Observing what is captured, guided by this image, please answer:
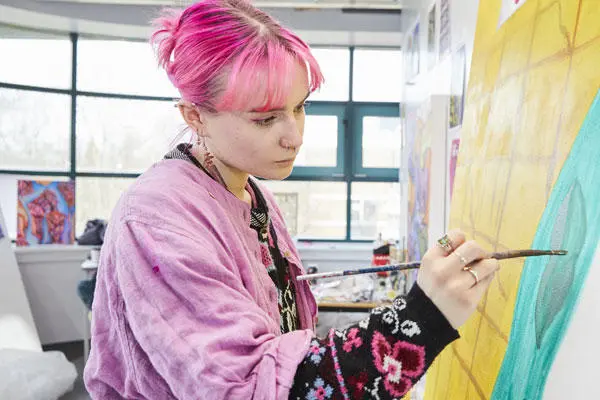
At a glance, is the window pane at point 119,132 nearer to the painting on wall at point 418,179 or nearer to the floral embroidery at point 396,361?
the painting on wall at point 418,179

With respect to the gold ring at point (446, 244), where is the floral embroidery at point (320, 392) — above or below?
below

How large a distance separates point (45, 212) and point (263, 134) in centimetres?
408

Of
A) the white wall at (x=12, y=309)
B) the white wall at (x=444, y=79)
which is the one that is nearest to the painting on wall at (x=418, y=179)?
the white wall at (x=444, y=79)

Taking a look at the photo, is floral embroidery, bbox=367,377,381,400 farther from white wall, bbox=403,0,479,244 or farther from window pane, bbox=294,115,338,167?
window pane, bbox=294,115,338,167

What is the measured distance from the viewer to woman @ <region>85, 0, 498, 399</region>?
66cm

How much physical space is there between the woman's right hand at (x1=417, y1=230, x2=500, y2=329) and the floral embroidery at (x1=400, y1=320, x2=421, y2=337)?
4 centimetres

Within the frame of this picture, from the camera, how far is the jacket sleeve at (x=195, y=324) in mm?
655

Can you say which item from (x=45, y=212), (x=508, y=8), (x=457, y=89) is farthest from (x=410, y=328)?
(x=45, y=212)

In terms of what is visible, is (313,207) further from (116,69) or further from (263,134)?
(263,134)

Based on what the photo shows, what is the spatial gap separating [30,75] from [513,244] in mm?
4625

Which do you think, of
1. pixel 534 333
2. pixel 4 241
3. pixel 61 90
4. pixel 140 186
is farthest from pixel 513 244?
pixel 61 90

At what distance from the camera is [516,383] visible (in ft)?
→ 2.60

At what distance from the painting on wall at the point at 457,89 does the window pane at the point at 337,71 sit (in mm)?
3496

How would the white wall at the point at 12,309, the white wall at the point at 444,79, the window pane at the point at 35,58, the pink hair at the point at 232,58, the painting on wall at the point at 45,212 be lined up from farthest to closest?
the window pane at the point at 35,58, the painting on wall at the point at 45,212, the white wall at the point at 12,309, the white wall at the point at 444,79, the pink hair at the point at 232,58
